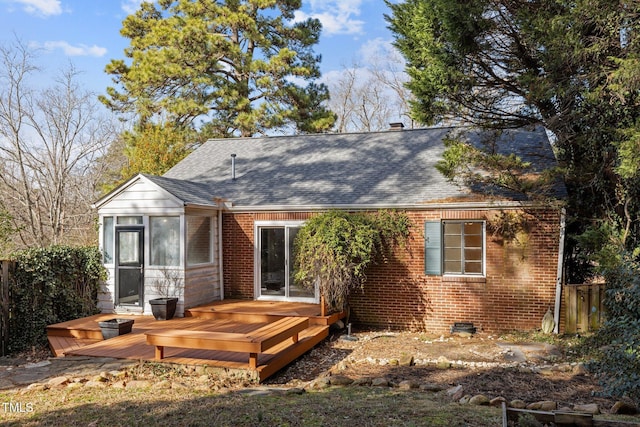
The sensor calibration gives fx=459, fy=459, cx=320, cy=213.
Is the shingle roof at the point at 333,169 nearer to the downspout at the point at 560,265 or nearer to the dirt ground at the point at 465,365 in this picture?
the downspout at the point at 560,265

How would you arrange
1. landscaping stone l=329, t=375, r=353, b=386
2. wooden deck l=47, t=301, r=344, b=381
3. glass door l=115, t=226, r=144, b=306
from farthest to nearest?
glass door l=115, t=226, r=144, b=306 < wooden deck l=47, t=301, r=344, b=381 < landscaping stone l=329, t=375, r=353, b=386

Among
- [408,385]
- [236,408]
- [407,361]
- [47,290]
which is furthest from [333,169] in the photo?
[236,408]

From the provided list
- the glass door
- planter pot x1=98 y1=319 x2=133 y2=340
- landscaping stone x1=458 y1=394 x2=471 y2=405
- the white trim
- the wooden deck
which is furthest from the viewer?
the glass door

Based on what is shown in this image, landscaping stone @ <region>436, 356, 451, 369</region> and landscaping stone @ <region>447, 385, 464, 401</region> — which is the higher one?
landscaping stone @ <region>447, 385, 464, 401</region>

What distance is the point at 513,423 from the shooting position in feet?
13.1

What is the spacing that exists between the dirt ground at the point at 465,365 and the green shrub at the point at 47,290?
5.33 meters

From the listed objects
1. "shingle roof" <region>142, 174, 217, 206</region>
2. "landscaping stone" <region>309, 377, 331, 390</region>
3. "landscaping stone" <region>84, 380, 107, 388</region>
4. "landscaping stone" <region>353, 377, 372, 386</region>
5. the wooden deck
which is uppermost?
"shingle roof" <region>142, 174, 217, 206</region>

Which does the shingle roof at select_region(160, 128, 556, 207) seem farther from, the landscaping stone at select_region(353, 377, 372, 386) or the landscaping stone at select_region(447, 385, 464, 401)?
the landscaping stone at select_region(447, 385, 464, 401)

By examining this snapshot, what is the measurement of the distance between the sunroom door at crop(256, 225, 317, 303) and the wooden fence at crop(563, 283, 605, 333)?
560cm

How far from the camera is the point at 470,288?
10.2 m

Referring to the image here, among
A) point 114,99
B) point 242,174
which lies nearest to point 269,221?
point 242,174

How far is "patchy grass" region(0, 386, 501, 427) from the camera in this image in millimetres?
4641

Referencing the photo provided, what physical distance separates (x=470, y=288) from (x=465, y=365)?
3.04m

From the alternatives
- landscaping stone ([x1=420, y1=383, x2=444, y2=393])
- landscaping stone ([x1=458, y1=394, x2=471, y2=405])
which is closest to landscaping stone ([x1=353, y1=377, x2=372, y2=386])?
landscaping stone ([x1=420, y1=383, x2=444, y2=393])
